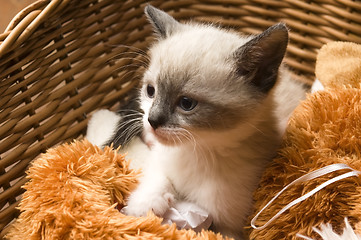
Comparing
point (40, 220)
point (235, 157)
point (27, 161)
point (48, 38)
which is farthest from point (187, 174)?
point (48, 38)

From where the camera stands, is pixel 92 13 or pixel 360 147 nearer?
pixel 360 147

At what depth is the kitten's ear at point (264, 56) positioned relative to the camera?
92cm

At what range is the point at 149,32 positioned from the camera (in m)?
1.71

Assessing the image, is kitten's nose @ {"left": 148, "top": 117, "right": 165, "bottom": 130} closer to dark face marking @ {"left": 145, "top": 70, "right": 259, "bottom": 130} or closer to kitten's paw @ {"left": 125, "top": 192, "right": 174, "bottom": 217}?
dark face marking @ {"left": 145, "top": 70, "right": 259, "bottom": 130}

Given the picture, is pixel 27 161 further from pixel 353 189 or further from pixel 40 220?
pixel 353 189

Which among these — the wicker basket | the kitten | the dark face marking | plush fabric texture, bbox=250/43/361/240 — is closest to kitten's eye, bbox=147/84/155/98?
the kitten

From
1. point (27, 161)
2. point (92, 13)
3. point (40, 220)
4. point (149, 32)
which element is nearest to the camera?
point (40, 220)

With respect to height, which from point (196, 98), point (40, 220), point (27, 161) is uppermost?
point (196, 98)

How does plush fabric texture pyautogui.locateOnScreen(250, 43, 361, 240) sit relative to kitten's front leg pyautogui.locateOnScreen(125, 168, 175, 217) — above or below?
above

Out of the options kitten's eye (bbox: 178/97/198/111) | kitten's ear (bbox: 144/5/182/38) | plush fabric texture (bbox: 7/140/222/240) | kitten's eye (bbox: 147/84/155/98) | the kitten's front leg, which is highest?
kitten's ear (bbox: 144/5/182/38)

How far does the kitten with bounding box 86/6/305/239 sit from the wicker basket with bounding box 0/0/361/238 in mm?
298

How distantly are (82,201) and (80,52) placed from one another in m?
0.71

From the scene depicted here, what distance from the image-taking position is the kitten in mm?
958

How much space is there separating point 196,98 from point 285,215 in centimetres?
37
